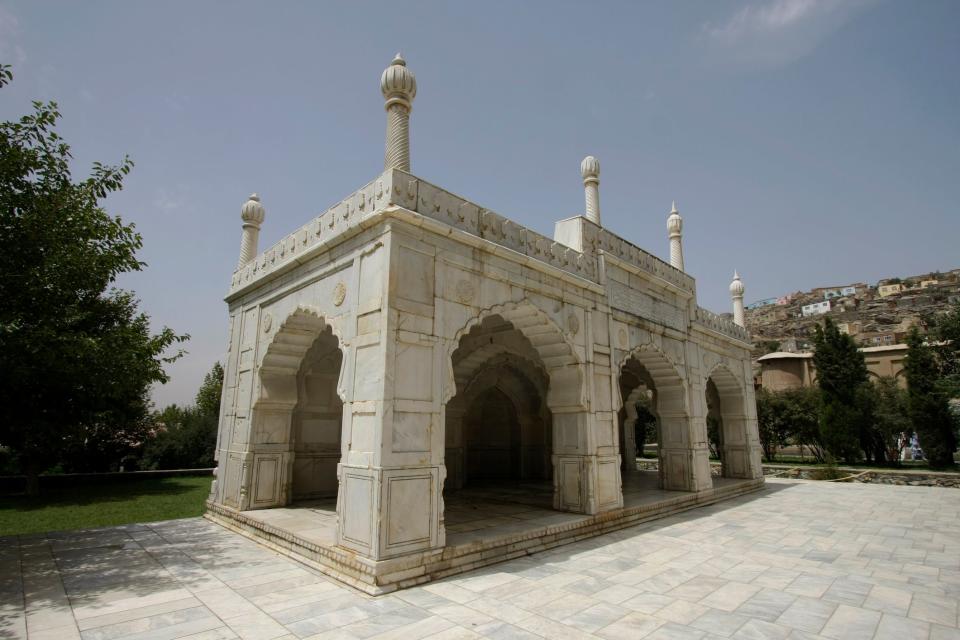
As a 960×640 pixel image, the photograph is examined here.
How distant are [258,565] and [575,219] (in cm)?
828

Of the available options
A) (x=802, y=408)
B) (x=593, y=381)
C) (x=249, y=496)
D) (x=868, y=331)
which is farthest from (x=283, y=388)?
(x=868, y=331)

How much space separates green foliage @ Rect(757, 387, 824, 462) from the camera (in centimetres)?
3016

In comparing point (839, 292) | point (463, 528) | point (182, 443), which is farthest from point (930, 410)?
point (839, 292)

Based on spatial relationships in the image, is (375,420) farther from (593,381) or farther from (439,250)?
(593,381)

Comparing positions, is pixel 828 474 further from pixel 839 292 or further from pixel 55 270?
pixel 839 292

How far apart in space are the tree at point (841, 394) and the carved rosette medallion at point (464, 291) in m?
27.4

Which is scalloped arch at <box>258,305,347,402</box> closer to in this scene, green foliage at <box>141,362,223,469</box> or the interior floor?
the interior floor

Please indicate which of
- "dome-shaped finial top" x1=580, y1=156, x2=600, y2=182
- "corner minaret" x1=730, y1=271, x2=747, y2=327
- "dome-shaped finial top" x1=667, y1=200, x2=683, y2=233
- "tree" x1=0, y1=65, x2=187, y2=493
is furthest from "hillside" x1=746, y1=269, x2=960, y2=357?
"tree" x1=0, y1=65, x2=187, y2=493

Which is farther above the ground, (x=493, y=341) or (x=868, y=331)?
(x=868, y=331)

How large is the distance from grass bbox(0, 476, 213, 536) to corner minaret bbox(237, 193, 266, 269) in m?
6.14

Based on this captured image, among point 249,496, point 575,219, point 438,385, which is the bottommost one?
point 249,496

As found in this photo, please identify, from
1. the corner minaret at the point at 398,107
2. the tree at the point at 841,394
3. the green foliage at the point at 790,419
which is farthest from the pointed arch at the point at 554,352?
the green foliage at the point at 790,419

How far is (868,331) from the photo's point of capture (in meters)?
72.2

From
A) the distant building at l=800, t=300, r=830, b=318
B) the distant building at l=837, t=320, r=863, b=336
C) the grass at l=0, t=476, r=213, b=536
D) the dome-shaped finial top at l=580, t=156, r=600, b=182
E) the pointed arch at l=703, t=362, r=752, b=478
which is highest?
the distant building at l=800, t=300, r=830, b=318
